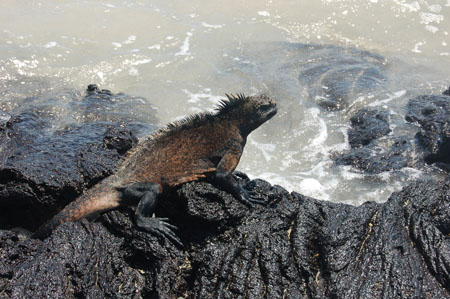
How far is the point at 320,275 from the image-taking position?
3184 mm

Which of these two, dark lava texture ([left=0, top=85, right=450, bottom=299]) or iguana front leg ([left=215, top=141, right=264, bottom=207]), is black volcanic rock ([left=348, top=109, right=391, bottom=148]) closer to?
dark lava texture ([left=0, top=85, right=450, bottom=299])

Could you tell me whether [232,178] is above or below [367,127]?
above

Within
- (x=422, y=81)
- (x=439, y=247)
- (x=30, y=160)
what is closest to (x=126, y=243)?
(x=30, y=160)

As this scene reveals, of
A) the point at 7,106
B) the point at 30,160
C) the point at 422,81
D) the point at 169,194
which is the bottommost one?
the point at 422,81

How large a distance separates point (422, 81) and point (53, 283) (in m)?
10.00

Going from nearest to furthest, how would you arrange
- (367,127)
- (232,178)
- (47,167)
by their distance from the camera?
(232,178), (47,167), (367,127)

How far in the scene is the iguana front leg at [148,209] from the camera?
139 inches

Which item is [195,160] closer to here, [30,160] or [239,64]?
[30,160]

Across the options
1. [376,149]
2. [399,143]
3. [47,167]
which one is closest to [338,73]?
[399,143]

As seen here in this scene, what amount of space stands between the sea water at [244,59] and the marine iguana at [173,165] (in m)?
2.21

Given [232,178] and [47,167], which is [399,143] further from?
[47,167]

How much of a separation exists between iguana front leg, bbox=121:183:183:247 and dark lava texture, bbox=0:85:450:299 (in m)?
0.08

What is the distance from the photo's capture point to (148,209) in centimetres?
385

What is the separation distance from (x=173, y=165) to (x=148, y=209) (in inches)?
25.2
